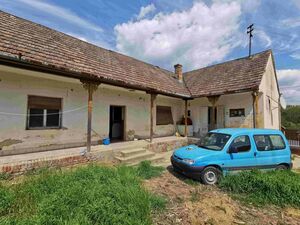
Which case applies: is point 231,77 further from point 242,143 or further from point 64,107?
point 64,107

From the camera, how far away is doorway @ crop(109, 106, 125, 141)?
39.3ft

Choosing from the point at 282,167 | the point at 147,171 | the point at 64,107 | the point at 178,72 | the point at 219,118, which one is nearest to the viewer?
the point at 282,167

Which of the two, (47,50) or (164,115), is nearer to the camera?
(47,50)

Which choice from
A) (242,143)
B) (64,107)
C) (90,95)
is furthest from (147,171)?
(64,107)

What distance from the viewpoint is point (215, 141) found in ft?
22.0

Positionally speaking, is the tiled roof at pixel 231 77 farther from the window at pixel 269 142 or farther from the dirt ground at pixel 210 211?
Answer: the dirt ground at pixel 210 211

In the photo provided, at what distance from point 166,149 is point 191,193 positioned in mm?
6209

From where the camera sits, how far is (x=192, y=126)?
49.6 feet

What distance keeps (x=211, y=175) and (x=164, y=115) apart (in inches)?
349

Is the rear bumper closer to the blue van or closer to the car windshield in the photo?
the blue van

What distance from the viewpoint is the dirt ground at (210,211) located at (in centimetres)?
388

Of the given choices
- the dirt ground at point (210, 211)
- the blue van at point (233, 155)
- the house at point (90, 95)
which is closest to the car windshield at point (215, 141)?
the blue van at point (233, 155)

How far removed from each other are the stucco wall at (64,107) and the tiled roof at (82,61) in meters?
0.95

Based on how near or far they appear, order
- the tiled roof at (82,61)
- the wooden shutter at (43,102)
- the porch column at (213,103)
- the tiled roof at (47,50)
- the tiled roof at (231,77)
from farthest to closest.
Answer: the porch column at (213,103) → the tiled roof at (231,77) → the wooden shutter at (43,102) → the tiled roof at (82,61) → the tiled roof at (47,50)
